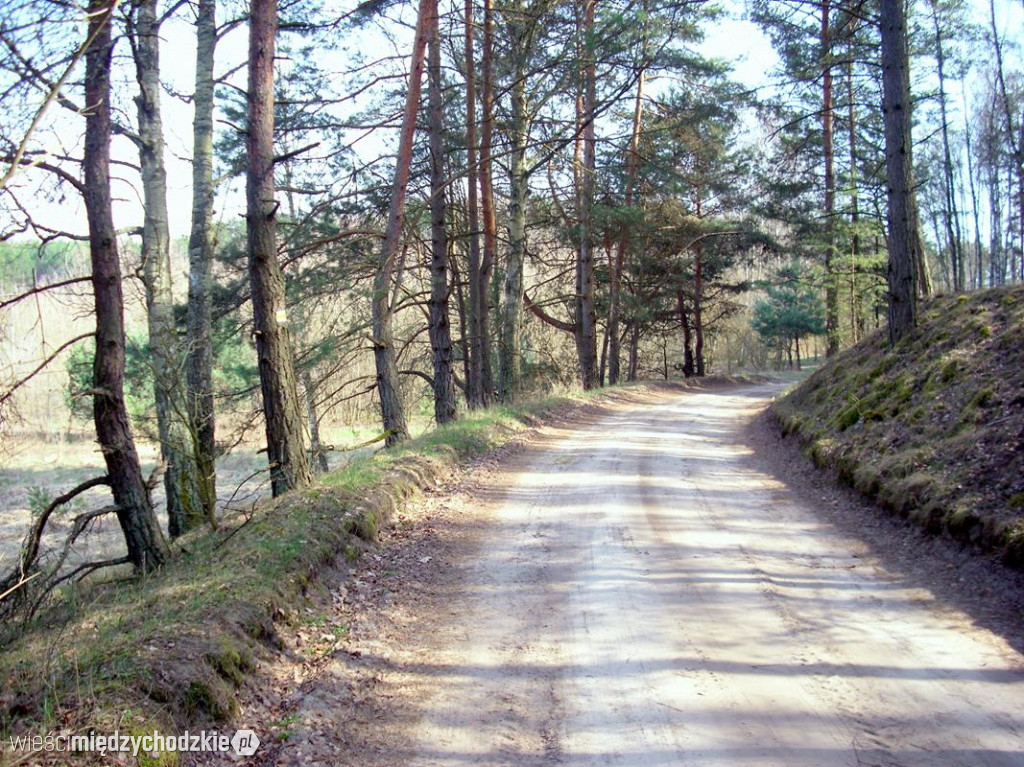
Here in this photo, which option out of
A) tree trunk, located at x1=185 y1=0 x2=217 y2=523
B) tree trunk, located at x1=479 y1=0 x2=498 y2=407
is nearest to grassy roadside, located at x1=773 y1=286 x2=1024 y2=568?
tree trunk, located at x1=479 y1=0 x2=498 y2=407

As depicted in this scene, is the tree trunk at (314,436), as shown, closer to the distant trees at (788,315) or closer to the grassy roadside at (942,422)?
the grassy roadside at (942,422)

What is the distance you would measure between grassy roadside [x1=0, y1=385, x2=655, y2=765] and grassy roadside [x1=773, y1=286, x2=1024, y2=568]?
5.30 metres

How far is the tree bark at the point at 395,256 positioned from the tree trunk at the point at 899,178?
300 inches

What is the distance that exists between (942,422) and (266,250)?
313 inches

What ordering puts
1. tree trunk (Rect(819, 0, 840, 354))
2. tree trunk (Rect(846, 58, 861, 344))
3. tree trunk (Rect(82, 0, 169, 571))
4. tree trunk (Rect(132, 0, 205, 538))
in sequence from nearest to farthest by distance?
tree trunk (Rect(82, 0, 169, 571)), tree trunk (Rect(132, 0, 205, 538)), tree trunk (Rect(846, 58, 861, 344)), tree trunk (Rect(819, 0, 840, 354))

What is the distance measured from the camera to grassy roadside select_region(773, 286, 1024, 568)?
6.42 metres

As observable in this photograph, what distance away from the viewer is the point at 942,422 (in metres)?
8.45

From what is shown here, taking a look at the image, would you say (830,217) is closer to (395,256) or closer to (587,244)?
(587,244)

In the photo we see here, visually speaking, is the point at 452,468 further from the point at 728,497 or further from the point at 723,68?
the point at 723,68

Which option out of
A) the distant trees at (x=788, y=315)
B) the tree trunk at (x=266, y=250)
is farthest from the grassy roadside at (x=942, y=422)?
the distant trees at (x=788, y=315)

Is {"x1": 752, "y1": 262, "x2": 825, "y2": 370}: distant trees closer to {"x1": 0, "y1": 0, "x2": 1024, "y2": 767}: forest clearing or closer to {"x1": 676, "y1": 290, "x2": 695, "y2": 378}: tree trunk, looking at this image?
{"x1": 676, "y1": 290, "x2": 695, "y2": 378}: tree trunk

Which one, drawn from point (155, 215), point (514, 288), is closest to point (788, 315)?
point (514, 288)

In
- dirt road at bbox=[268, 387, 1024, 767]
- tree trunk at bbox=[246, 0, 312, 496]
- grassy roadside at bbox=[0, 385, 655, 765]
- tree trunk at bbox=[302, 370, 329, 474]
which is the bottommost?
dirt road at bbox=[268, 387, 1024, 767]

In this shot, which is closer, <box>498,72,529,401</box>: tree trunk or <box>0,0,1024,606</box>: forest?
<box>0,0,1024,606</box>: forest
